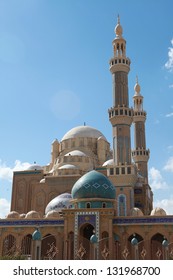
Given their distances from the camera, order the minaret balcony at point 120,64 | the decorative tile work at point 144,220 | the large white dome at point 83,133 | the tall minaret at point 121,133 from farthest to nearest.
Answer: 1. the large white dome at point 83,133
2. the minaret balcony at point 120,64
3. the tall minaret at point 121,133
4. the decorative tile work at point 144,220

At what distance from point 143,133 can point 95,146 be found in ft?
20.4

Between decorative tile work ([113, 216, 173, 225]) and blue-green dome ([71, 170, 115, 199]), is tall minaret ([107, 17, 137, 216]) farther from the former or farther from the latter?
decorative tile work ([113, 216, 173, 225])

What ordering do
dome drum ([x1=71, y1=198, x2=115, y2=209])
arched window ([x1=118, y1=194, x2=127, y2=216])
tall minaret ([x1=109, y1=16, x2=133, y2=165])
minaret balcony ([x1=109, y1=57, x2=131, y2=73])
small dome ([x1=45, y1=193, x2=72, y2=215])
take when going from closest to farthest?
dome drum ([x1=71, y1=198, x2=115, y2=209]), small dome ([x1=45, y1=193, x2=72, y2=215]), arched window ([x1=118, y1=194, x2=127, y2=216]), tall minaret ([x1=109, y1=16, x2=133, y2=165]), minaret balcony ([x1=109, y1=57, x2=131, y2=73])

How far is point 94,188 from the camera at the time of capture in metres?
26.8

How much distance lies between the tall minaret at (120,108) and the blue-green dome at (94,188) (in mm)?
5599

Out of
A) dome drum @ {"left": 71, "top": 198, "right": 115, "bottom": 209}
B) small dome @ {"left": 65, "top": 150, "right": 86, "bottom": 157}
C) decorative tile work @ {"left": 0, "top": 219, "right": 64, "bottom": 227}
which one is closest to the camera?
dome drum @ {"left": 71, "top": 198, "right": 115, "bottom": 209}

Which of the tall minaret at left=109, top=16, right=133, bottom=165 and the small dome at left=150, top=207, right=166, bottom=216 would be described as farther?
the tall minaret at left=109, top=16, right=133, bottom=165

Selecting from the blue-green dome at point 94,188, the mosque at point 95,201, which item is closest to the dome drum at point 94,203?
the mosque at point 95,201

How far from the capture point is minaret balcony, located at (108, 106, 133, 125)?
33.4 meters

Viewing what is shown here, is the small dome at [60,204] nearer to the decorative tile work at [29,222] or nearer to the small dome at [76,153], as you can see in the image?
the decorative tile work at [29,222]

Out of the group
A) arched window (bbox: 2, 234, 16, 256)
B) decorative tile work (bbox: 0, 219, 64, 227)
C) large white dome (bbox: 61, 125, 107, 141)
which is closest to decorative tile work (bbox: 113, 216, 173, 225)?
decorative tile work (bbox: 0, 219, 64, 227)

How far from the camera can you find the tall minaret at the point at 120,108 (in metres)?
32.7

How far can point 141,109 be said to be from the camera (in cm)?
4341
